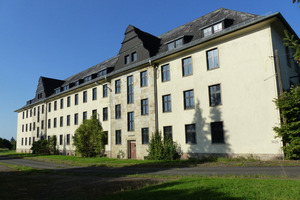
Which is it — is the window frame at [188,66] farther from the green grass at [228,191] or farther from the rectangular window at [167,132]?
the green grass at [228,191]

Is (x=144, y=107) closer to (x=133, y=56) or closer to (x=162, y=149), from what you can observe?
(x=162, y=149)

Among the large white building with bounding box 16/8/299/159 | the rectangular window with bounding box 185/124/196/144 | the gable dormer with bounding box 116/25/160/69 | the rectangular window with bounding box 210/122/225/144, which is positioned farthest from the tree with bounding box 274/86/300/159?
the gable dormer with bounding box 116/25/160/69

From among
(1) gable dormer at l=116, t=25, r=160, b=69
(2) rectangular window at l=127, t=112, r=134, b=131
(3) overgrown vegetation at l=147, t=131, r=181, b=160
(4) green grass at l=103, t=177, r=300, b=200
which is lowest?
(4) green grass at l=103, t=177, r=300, b=200

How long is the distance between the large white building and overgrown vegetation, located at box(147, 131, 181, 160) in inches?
25.2

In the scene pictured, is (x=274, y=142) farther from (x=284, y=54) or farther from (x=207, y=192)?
(x=207, y=192)

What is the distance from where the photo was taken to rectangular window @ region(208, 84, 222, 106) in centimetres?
1908

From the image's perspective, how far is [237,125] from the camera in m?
17.6

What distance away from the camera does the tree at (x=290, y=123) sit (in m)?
14.6

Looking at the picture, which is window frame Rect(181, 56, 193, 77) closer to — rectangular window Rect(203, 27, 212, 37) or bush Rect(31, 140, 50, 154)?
rectangular window Rect(203, 27, 212, 37)

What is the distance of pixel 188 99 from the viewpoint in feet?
69.6

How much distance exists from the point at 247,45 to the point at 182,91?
6.64 metres

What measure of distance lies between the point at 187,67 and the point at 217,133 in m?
6.65

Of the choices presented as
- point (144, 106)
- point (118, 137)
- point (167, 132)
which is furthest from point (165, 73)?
point (118, 137)

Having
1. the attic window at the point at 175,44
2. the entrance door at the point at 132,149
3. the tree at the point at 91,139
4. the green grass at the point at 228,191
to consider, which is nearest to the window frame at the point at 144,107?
the entrance door at the point at 132,149
